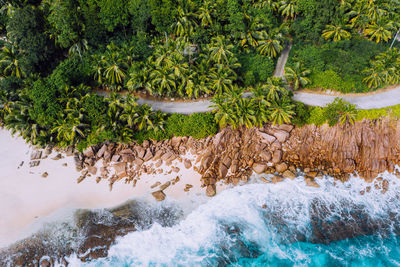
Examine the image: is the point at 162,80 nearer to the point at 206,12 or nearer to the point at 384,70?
the point at 206,12

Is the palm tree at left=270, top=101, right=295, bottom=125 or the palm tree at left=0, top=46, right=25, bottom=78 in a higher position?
the palm tree at left=0, top=46, right=25, bottom=78

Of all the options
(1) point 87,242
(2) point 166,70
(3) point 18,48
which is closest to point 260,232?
(1) point 87,242

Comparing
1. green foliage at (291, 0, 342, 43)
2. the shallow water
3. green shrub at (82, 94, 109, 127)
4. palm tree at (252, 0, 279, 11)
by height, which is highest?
palm tree at (252, 0, 279, 11)

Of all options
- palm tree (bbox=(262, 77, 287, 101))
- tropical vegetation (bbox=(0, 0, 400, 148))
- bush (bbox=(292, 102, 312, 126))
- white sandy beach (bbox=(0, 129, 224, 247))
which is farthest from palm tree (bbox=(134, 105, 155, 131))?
bush (bbox=(292, 102, 312, 126))

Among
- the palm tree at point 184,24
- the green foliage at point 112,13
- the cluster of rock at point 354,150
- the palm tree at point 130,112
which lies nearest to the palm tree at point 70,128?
the palm tree at point 130,112

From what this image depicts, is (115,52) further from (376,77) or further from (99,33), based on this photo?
(376,77)

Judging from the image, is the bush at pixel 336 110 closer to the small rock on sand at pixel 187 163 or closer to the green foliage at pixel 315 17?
the green foliage at pixel 315 17

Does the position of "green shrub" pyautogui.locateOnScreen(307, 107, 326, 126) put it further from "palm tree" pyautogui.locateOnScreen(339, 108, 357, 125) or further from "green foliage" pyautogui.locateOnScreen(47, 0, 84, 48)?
"green foliage" pyautogui.locateOnScreen(47, 0, 84, 48)
